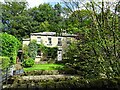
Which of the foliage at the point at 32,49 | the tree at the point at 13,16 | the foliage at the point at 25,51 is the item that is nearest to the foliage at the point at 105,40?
the tree at the point at 13,16

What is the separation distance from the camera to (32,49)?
280 inches

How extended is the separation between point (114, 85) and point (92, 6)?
66 cm

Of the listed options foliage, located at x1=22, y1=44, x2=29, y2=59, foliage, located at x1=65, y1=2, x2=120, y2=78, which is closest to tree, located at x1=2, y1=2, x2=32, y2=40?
foliage, located at x1=65, y1=2, x2=120, y2=78

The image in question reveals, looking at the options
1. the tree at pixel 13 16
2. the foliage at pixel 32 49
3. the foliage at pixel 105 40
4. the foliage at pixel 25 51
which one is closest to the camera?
the foliage at pixel 105 40

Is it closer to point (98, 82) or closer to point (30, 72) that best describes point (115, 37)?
point (98, 82)

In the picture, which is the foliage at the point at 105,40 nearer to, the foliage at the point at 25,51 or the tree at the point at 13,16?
the tree at the point at 13,16

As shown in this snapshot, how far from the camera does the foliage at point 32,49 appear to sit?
6800 mm

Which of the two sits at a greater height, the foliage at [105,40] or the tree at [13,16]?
the tree at [13,16]

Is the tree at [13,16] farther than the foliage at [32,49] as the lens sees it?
No

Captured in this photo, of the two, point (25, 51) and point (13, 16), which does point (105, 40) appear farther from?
point (25, 51)

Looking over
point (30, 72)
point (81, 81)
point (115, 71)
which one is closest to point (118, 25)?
point (115, 71)

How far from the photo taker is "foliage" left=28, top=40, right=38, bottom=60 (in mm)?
6800

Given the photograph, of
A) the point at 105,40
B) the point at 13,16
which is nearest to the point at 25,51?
the point at 13,16

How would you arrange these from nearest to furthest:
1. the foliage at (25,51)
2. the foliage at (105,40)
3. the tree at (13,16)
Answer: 1. the foliage at (105,40)
2. the tree at (13,16)
3. the foliage at (25,51)
